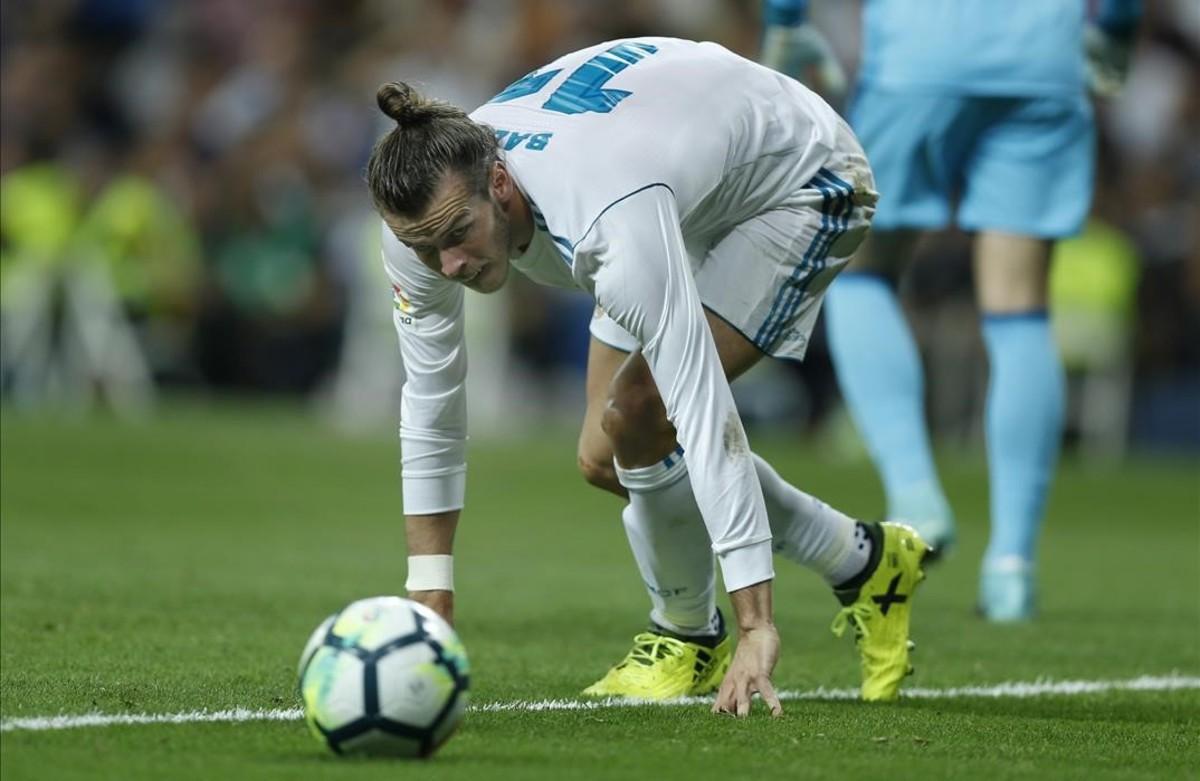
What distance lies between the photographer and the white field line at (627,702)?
4102 mm

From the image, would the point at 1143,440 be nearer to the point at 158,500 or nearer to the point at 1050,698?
the point at 158,500

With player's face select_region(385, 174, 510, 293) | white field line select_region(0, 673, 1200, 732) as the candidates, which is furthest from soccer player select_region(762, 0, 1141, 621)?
player's face select_region(385, 174, 510, 293)

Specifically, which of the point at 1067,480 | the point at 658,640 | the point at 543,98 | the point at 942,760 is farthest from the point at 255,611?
the point at 1067,480

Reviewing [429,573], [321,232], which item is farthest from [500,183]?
[321,232]

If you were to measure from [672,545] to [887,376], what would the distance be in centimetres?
221

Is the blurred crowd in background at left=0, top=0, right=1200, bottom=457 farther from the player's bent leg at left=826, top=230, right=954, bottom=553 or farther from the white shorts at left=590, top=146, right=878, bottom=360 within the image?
the white shorts at left=590, top=146, right=878, bottom=360

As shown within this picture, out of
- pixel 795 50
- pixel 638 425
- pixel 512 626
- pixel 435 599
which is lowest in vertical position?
pixel 512 626

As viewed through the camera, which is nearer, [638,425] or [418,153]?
[418,153]

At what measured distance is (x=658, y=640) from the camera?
5.06m

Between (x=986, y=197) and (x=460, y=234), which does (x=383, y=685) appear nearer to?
(x=460, y=234)

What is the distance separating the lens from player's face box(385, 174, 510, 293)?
4172mm

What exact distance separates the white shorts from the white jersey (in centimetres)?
4

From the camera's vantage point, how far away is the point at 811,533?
4.97 metres

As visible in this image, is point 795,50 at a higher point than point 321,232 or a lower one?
higher
